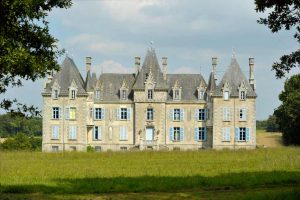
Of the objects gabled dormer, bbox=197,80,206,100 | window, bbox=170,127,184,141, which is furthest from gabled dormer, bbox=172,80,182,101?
window, bbox=170,127,184,141

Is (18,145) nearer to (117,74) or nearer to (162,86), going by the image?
(117,74)

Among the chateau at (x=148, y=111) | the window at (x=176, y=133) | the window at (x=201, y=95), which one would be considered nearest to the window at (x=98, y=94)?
the chateau at (x=148, y=111)

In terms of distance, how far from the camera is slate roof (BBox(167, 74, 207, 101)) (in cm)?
6869

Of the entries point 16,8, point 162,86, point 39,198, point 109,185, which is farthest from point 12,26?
point 162,86

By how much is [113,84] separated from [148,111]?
6061 millimetres

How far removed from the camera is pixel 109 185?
19672 mm

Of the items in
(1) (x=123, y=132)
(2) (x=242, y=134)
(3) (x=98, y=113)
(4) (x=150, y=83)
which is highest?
(4) (x=150, y=83)

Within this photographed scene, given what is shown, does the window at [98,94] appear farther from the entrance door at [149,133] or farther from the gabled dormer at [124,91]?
the entrance door at [149,133]

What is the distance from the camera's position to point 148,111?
6688 centimetres

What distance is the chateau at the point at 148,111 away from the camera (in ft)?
217

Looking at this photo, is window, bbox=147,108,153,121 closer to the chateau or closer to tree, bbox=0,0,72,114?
the chateau

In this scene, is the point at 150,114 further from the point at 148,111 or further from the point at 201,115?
the point at 201,115

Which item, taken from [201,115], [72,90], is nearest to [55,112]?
[72,90]

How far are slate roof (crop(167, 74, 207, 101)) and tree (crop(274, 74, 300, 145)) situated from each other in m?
11.0
